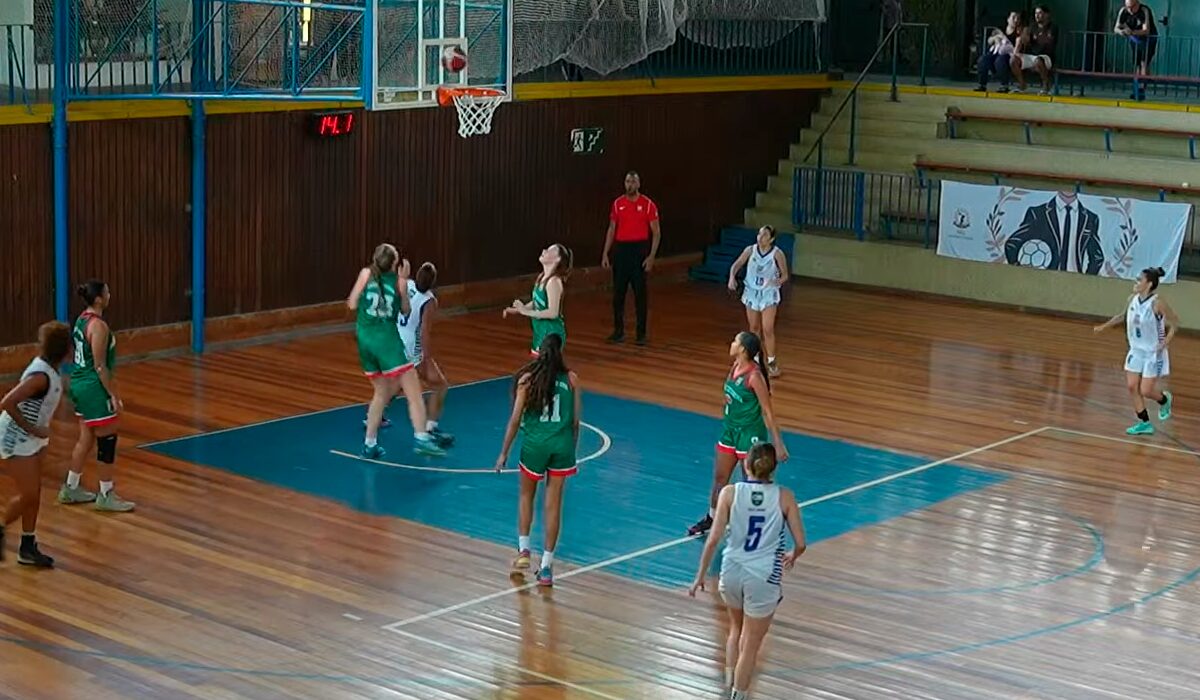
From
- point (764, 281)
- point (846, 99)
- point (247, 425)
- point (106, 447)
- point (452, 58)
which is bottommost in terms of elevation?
point (247, 425)

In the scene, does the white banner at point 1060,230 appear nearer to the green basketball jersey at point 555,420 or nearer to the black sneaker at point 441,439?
the black sneaker at point 441,439

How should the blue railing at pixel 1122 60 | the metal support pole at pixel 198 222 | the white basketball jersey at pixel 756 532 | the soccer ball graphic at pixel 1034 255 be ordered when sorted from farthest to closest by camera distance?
the blue railing at pixel 1122 60, the soccer ball graphic at pixel 1034 255, the metal support pole at pixel 198 222, the white basketball jersey at pixel 756 532

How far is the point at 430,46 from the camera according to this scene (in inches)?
640

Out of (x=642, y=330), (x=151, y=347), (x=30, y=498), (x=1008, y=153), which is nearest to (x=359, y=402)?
(x=151, y=347)

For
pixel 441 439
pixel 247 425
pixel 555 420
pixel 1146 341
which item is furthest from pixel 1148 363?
pixel 247 425

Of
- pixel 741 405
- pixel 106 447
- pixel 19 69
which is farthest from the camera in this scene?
pixel 19 69

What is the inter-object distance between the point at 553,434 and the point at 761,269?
725cm

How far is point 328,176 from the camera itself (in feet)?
65.7

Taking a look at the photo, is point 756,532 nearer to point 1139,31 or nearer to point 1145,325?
point 1145,325

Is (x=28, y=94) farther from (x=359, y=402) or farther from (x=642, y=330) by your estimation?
(x=642, y=330)

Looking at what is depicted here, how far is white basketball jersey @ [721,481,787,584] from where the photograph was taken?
29.7ft

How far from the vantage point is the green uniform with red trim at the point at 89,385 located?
12227mm

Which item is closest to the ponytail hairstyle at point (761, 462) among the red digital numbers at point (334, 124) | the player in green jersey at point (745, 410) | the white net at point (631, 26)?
the player in green jersey at point (745, 410)

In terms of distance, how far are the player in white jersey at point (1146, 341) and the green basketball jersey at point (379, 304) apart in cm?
650
